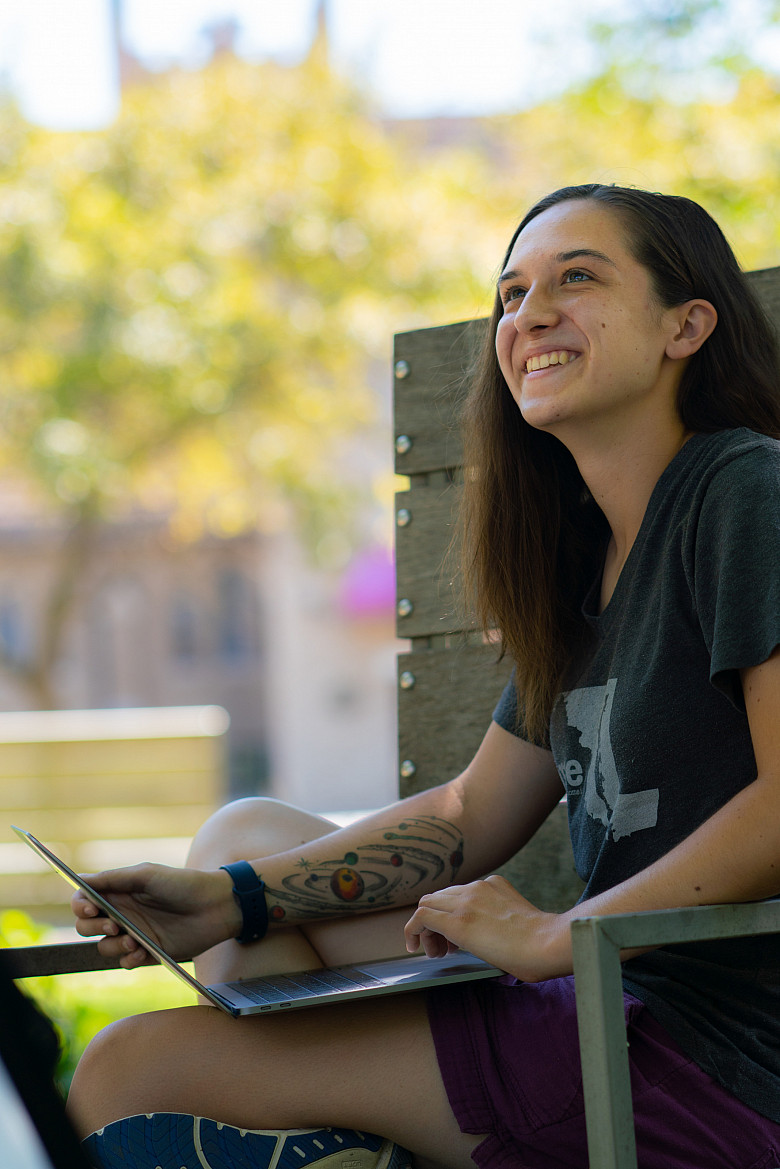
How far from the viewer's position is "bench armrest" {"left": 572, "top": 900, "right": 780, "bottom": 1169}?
1085 millimetres

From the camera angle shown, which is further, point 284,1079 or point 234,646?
point 234,646

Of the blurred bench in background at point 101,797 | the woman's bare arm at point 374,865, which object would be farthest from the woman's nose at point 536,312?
the blurred bench in background at point 101,797

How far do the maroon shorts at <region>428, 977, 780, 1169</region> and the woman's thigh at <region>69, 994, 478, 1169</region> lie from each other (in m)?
0.03

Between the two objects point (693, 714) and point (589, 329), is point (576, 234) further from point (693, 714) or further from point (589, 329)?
point (693, 714)

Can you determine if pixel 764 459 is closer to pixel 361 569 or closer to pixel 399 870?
pixel 399 870

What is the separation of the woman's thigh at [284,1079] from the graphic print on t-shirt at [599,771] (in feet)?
1.09

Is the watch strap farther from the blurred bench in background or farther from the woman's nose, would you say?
the blurred bench in background

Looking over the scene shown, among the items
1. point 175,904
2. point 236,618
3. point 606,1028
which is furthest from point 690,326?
point 236,618

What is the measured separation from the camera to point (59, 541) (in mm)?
25750

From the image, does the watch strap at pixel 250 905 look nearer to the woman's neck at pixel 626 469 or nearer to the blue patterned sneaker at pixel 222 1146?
the blue patterned sneaker at pixel 222 1146

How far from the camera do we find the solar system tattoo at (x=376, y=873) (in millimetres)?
1753

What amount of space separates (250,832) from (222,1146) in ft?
1.88

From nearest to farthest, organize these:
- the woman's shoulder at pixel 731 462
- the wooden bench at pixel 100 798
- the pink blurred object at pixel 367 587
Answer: the woman's shoulder at pixel 731 462, the wooden bench at pixel 100 798, the pink blurred object at pixel 367 587

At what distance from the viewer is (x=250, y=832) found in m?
1.88
